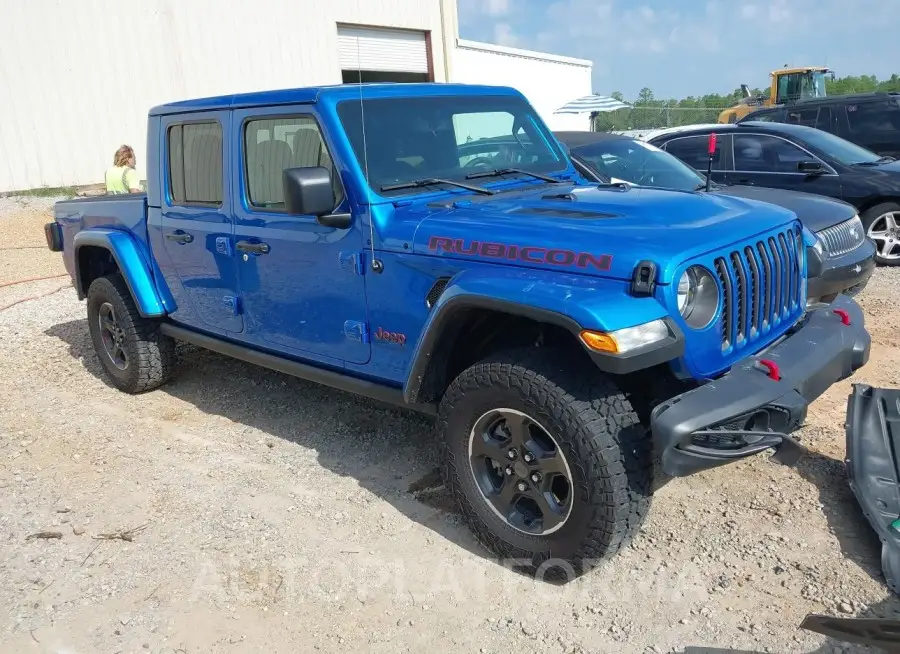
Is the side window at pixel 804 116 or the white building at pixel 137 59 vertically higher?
the white building at pixel 137 59

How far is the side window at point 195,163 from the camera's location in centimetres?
440

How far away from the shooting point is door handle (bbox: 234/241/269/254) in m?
4.06

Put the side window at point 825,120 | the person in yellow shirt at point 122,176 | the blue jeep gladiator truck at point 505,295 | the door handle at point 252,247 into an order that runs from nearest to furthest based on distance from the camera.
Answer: the blue jeep gladiator truck at point 505,295, the door handle at point 252,247, the person in yellow shirt at point 122,176, the side window at point 825,120

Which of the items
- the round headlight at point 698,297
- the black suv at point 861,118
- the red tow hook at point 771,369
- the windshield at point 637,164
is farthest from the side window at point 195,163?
the black suv at point 861,118

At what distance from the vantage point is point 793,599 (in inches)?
114

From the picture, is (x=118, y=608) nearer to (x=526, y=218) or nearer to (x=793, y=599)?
(x=526, y=218)

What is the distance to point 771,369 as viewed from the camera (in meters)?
2.90

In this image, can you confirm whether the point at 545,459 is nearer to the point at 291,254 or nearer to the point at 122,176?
the point at 291,254

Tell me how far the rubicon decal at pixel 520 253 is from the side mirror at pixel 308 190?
0.53m

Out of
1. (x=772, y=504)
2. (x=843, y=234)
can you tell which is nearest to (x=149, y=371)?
(x=772, y=504)

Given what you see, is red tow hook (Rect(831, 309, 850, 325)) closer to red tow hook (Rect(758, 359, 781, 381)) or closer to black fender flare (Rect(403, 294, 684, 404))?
red tow hook (Rect(758, 359, 781, 381))

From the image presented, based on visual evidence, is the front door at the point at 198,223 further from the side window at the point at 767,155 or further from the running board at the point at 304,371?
the side window at the point at 767,155

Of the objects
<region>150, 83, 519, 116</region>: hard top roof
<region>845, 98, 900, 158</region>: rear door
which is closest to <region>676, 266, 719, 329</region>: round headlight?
<region>150, 83, 519, 116</region>: hard top roof

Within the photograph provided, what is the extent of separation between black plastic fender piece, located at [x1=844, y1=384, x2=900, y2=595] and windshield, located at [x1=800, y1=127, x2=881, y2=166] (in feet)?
18.0
